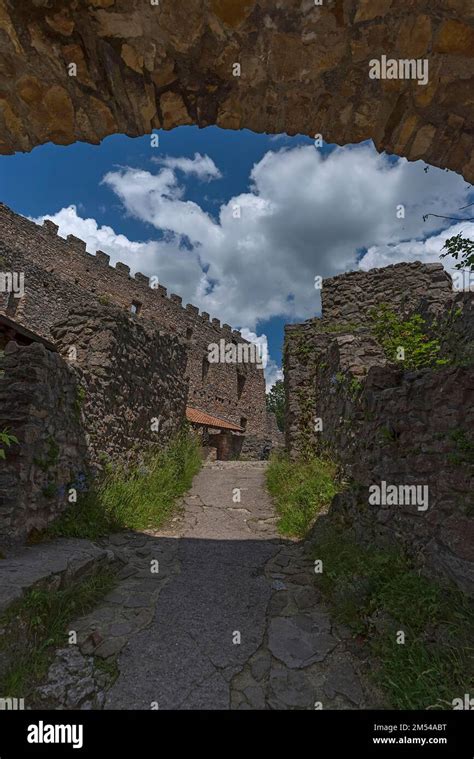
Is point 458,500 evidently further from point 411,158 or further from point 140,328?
point 140,328

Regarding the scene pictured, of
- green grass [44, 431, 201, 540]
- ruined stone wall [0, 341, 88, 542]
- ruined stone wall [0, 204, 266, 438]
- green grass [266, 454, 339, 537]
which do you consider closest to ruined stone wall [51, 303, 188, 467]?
green grass [44, 431, 201, 540]

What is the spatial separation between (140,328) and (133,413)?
1.81 meters

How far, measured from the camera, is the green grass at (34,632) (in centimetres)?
244

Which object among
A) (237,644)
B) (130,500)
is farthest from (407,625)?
(130,500)

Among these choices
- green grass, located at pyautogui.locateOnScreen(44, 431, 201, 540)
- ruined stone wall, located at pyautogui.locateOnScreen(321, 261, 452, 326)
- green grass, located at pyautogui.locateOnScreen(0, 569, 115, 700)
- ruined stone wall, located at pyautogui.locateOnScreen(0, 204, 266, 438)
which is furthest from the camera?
ruined stone wall, located at pyautogui.locateOnScreen(0, 204, 266, 438)

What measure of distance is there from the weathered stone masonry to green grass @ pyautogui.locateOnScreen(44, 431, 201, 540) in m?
2.87

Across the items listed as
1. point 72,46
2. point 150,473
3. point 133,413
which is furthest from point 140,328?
point 72,46

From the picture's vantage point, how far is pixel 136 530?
553 cm

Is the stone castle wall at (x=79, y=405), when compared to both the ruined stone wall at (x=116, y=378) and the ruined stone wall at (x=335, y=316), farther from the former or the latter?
the ruined stone wall at (x=335, y=316)

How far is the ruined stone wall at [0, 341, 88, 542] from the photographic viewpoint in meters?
3.90

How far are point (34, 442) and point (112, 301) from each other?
14687 millimetres

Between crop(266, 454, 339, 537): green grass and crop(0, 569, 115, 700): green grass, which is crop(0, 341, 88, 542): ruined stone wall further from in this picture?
crop(266, 454, 339, 537): green grass

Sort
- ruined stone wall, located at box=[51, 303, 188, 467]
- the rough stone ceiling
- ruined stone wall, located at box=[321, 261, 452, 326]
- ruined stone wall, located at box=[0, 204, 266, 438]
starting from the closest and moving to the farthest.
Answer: the rough stone ceiling < ruined stone wall, located at box=[51, 303, 188, 467] < ruined stone wall, located at box=[321, 261, 452, 326] < ruined stone wall, located at box=[0, 204, 266, 438]

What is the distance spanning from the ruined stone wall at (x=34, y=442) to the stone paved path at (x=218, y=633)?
1136 mm
